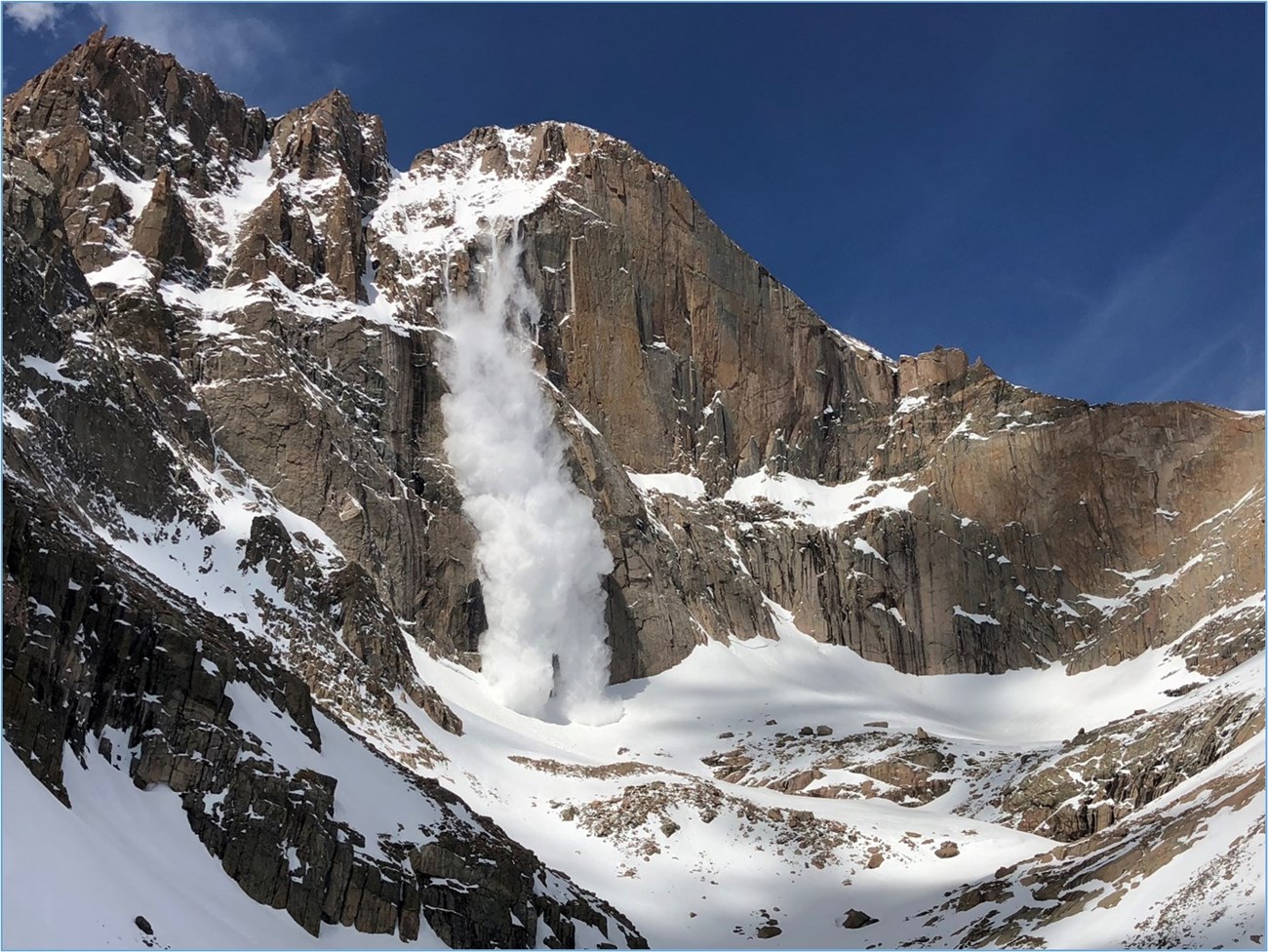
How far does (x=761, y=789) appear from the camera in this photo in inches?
3538

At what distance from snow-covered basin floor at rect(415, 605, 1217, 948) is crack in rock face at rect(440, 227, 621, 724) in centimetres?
469

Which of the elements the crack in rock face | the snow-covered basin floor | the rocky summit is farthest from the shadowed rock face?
the snow-covered basin floor

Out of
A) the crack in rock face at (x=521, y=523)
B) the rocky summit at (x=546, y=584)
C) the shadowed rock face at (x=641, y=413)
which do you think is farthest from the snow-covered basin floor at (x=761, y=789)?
the shadowed rock face at (x=641, y=413)

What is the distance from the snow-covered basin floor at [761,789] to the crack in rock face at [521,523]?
469 cm

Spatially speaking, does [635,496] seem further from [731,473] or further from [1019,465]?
[1019,465]

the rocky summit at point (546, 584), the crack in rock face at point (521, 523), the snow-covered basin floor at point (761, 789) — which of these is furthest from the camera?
the crack in rock face at point (521, 523)

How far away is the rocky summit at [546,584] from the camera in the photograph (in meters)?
39.8

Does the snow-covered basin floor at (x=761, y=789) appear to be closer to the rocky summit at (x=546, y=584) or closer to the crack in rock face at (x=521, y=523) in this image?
the rocky summit at (x=546, y=584)

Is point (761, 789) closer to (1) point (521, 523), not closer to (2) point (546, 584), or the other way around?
(2) point (546, 584)

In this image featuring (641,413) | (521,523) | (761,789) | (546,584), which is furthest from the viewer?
(641,413)

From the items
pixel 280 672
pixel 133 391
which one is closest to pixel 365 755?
pixel 280 672

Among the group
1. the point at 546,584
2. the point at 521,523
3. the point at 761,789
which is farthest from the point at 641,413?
the point at 761,789

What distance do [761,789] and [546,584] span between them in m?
46.4

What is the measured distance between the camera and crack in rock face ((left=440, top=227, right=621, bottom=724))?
401 ft
